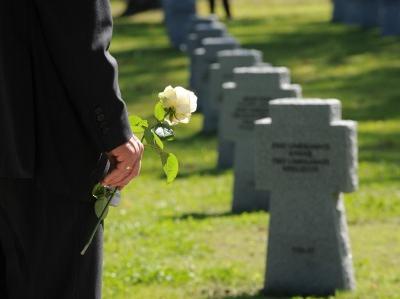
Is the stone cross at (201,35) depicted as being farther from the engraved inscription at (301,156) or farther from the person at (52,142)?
the person at (52,142)

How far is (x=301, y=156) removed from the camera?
9250mm

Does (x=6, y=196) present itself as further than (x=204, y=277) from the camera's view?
No

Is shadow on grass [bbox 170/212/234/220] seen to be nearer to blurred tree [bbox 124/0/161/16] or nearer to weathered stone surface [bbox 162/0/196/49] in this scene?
weathered stone surface [bbox 162/0/196/49]

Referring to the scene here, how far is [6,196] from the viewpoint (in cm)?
500

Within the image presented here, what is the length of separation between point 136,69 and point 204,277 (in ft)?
64.7

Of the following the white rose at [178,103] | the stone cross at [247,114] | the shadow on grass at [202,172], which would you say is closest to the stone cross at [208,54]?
the shadow on grass at [202,172]

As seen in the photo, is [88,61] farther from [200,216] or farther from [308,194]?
[200,216]

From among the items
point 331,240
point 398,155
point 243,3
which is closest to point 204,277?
point 331,240

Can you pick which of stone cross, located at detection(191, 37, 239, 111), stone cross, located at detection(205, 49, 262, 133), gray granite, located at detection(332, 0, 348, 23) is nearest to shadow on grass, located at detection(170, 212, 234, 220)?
stone cross, located at detection(205, 49, 262, 133)

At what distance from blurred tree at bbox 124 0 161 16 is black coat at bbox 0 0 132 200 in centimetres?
4328

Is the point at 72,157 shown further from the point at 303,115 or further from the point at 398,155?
the point at 398,155

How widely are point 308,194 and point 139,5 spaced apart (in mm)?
40237

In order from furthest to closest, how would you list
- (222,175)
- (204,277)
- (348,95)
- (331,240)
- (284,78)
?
(348,95) → (222,175) → (284,78) → (204,277) → (331,240)

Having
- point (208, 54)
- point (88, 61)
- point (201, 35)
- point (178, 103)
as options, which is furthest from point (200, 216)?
point (201, 35)
